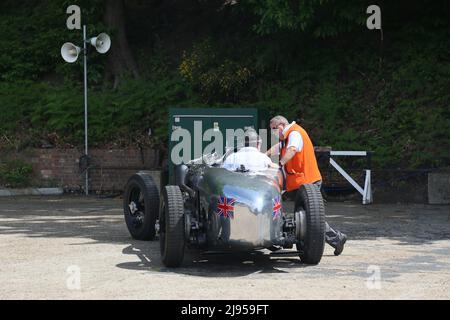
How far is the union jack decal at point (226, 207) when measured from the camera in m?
9.74

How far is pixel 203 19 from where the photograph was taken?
85.6 feet

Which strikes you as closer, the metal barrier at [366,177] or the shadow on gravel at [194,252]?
the shadow on gravel at [194,252]

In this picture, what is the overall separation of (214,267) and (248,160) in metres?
1.32

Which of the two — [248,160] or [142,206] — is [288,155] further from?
[142,206]

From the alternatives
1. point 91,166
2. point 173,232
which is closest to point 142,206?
point 173,232

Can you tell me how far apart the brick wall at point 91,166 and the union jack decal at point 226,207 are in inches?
466

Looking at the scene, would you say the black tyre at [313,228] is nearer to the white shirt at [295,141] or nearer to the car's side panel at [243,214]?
the car's side panel at [243,214]

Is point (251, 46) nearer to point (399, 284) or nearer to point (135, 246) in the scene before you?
point (135, 246)

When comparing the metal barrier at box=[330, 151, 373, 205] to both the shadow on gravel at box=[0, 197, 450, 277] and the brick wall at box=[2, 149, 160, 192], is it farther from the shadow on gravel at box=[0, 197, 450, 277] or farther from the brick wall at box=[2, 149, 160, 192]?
the brick wall at box=[2, 149, 160, 192]

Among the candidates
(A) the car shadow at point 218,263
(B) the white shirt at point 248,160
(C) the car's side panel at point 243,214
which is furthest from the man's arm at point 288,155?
(A) the car shadow at point 218,263

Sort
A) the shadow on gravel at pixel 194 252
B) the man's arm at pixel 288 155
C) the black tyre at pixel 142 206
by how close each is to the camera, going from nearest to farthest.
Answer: the shadow on gravel at pixel 194 252, the man's arm at pixel 288 155, the black tyre at pixel 142 206

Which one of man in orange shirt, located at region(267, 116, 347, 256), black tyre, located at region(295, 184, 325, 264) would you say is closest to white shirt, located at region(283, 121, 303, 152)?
man in orange shirt, located at region(267, 116, 347, 256)

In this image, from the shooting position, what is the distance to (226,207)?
9.80 metres

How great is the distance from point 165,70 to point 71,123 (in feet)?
10.8
